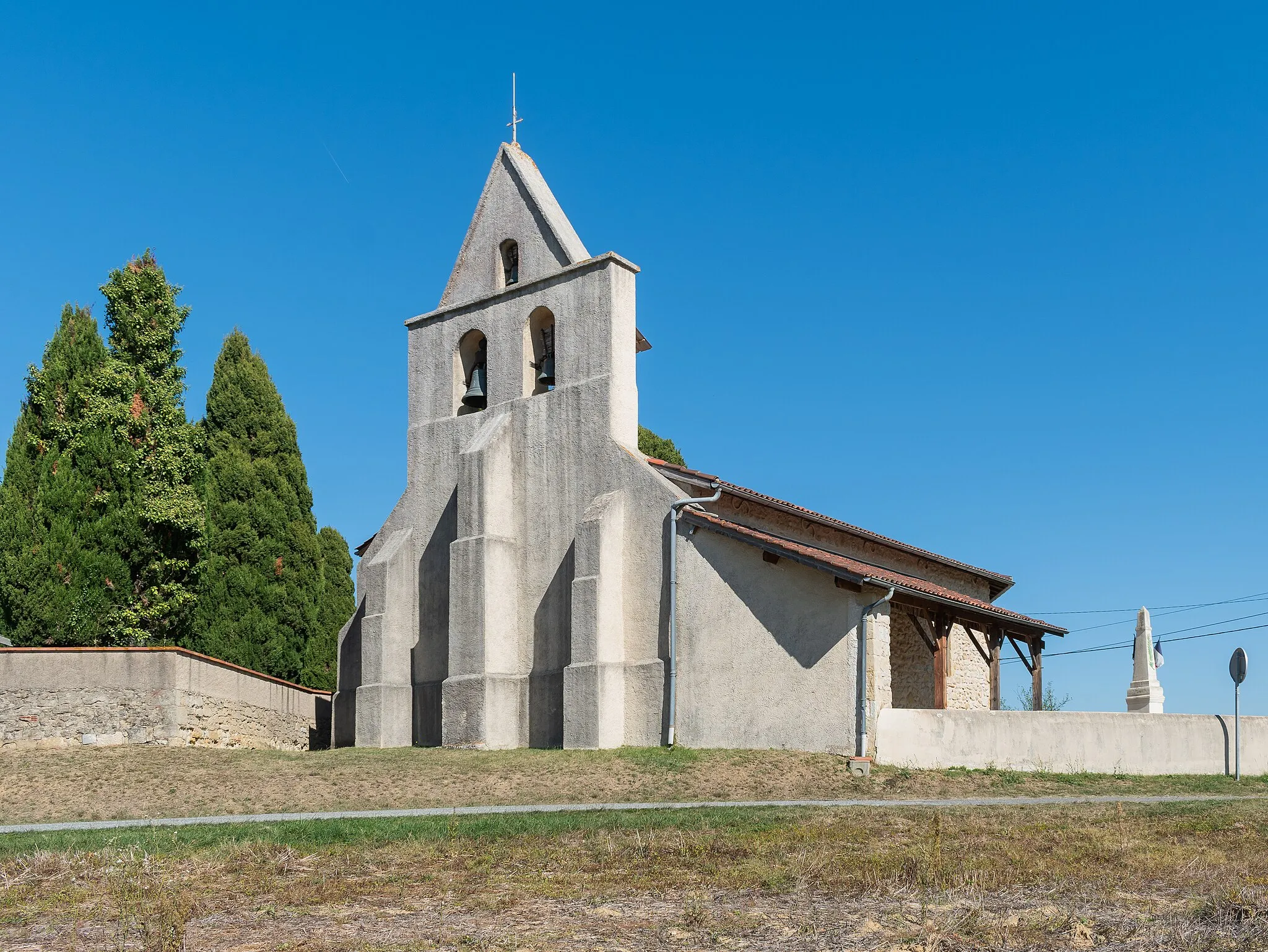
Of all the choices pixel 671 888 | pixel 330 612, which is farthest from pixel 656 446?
pixel 671 888

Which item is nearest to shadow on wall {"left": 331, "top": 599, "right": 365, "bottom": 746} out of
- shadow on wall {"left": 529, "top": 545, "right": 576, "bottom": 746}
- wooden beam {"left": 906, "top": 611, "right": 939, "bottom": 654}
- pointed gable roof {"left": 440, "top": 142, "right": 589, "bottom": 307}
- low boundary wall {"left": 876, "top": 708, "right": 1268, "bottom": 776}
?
shadow on wall {"left": 529, "top": 545, "right": 576, "bottom": 746}

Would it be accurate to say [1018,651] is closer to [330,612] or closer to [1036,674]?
[1036,674]

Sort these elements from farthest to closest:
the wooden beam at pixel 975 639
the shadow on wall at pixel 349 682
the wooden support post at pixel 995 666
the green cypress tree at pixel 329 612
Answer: the green cypress tree at pixel 329 612 < the shadow on wall at pixel 349 682 < the wooden support post at pixel 995 666 < the wooden beam at pixel 975 639

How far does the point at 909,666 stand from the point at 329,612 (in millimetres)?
15401

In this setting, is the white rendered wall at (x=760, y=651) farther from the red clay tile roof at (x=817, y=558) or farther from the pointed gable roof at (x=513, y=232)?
the pointed gable roof at (x=513, y=232)

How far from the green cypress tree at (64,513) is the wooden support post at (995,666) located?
1789 centimetres

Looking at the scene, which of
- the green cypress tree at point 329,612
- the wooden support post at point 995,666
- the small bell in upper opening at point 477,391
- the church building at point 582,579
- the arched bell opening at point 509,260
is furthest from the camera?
the green cypress tree at point 329,612

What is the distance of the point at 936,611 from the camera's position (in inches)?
914

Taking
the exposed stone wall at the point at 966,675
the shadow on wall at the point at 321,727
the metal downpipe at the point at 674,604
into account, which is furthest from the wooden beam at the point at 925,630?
the shadow on wall at the point at 321,727

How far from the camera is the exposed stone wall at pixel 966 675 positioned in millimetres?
26094

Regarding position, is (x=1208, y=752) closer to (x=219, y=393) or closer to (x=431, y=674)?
(x=431, y=674)

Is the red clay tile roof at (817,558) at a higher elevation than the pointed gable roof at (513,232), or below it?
below

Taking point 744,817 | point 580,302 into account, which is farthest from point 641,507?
point 744,817

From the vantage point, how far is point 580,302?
83.1 ft
